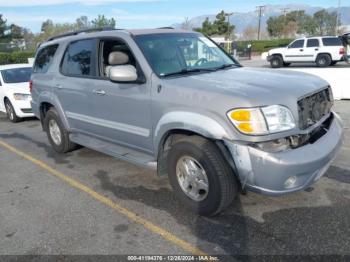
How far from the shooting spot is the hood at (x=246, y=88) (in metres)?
3.33

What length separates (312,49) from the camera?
21406 millimetres

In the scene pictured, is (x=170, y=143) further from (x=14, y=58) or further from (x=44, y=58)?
(x=14, y=58)

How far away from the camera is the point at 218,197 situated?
11.7 feet

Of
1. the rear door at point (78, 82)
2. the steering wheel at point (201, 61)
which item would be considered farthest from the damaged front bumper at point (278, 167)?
the rear door at point (78, 82)

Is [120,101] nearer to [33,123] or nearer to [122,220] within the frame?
[122,220]

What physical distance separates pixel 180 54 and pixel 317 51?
19082mm

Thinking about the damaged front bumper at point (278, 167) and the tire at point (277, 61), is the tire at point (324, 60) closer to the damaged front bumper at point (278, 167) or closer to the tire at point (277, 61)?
the tire at point (277, 61)

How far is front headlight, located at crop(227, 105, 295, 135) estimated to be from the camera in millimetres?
3252

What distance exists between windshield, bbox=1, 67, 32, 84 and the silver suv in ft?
17.3

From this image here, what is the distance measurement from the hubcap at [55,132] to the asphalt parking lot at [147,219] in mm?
937

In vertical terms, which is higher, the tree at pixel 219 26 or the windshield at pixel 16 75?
the tree at pixel 219 26

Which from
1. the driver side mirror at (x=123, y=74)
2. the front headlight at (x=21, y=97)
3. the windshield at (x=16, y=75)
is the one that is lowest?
the front headlight at (x=21, y=97)

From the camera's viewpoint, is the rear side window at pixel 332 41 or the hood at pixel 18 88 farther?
the rear side window at pixel 332 41

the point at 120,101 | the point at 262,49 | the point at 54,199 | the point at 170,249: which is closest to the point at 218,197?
the point at 170,249
